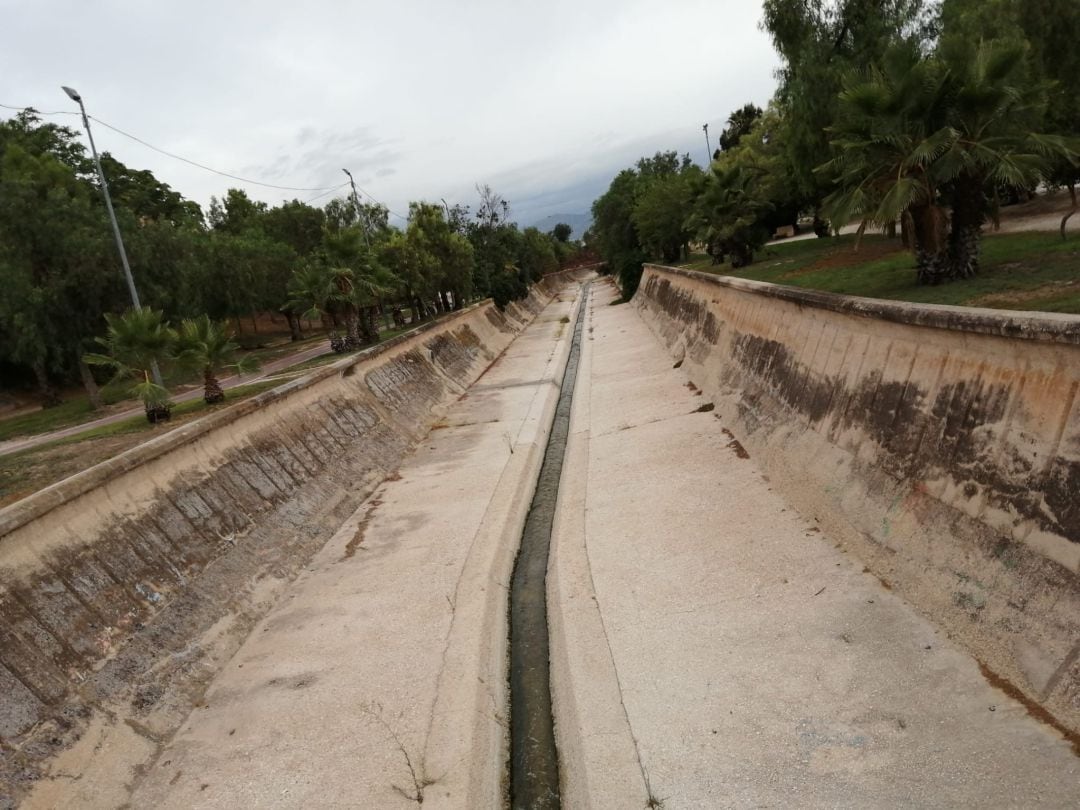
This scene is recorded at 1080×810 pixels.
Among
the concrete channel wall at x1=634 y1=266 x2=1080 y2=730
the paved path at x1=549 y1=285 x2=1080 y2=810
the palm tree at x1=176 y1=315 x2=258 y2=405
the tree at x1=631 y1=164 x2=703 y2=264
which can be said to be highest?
the tree at x1=631 y1=164 x2=703 y2=264

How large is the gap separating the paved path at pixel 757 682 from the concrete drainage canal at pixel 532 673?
9.4 inches

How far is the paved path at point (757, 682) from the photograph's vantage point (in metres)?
5.53

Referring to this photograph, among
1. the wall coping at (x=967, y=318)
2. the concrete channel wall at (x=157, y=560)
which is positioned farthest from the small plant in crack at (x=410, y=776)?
the wall coping at (x=967, y=318)

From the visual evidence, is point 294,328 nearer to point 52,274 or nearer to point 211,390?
point 52,274

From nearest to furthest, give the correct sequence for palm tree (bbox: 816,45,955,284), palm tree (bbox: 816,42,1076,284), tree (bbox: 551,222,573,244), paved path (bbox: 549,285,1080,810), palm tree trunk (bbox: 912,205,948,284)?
1. paved path (bbox: 549,285,1080,810)
2. palm tree (bbox: 816,42,1076,284)
3. palm tree (bbox: 816,45,955,284)
4. palm tree trunk (bbox: 912,205,948,284)
5. tree (bbox: 551,222,573,244)

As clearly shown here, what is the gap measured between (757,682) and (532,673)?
117 inches

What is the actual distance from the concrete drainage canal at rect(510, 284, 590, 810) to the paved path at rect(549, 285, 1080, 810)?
0.24 m

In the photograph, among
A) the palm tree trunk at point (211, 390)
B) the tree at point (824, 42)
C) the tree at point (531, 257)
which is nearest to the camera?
the palm tree trunk at point (211, 390)

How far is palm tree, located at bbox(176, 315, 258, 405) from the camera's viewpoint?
1784 cm

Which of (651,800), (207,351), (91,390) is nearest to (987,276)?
(651,800)

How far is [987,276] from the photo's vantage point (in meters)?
13.5

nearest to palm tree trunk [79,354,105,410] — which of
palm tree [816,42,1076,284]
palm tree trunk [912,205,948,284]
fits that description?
palm tree [816,42,1076,284]

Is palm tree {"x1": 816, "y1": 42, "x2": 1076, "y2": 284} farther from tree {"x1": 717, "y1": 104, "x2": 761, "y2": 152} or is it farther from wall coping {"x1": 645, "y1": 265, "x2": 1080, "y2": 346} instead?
Answer: tree {"x1": 717, "y1": 104, "x2": 761, "y2": 152}

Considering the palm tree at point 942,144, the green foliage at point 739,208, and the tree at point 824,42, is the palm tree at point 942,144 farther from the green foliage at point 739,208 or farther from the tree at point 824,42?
the green foliage at point 739,208
